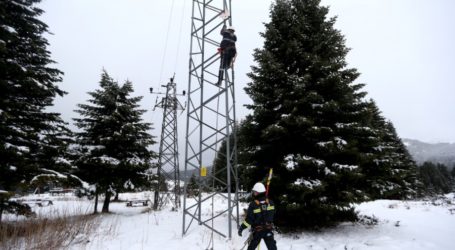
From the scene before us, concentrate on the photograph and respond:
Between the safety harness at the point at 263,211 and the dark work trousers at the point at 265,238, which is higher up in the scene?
the safety harness at the point at 263,211

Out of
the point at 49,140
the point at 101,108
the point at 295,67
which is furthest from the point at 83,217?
the point at 101,108

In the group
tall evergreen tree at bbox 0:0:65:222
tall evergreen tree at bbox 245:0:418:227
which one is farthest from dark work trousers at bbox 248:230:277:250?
tall evergreen tree at bbox 0:0:65:222

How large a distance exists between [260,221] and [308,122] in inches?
145

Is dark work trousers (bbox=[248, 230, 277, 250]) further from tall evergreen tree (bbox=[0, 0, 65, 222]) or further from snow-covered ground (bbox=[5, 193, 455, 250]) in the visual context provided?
tall evergreen tree (bbox=[0, 0, 65, 222])

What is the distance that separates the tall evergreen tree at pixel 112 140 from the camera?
14.5 meters

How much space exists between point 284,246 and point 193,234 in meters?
3.15

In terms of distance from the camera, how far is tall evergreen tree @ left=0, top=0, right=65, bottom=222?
26.9ft

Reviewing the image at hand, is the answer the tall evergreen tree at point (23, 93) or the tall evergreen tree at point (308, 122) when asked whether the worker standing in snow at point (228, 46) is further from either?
the tall evergreen tree at point (23, 93)

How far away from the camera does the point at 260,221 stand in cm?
596

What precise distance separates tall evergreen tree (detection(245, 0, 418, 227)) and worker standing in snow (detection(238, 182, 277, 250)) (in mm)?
1742

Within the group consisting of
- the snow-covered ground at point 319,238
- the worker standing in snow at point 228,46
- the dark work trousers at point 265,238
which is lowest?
the snow-covered ground at point 319,238

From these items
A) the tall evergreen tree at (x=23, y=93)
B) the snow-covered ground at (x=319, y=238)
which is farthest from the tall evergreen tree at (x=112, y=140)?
the snow-covered ground at (x=319, y=238)

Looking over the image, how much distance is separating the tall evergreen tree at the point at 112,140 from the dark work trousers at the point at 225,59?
8540mm

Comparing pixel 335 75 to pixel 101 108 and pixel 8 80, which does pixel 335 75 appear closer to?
pixel 8 80
